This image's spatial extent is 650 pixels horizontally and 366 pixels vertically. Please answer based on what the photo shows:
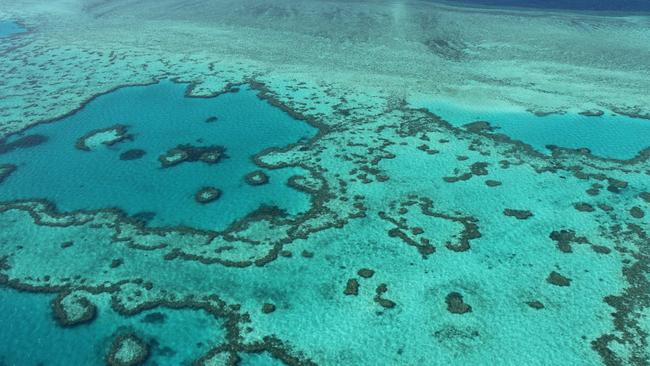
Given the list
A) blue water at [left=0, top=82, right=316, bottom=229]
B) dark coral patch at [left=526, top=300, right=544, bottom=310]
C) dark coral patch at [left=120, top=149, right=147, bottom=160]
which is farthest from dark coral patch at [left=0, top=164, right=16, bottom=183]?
dark coral patch at [left=526, top=300, right=544, bottom=310]

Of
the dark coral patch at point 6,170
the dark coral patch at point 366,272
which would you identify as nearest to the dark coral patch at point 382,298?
the dark coral patch at point 366,272

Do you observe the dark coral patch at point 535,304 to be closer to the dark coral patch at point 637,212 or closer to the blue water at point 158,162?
the dark coral patch at point 637,212

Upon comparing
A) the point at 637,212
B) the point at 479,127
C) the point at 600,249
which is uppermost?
the point at 479,127

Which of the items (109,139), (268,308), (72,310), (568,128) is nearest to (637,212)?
(568,128)

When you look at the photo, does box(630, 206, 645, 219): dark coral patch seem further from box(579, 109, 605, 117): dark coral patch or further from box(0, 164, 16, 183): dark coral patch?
box(0, 164, 16, 183): dark coral patch

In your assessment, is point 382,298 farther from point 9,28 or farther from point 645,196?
point 9,28
